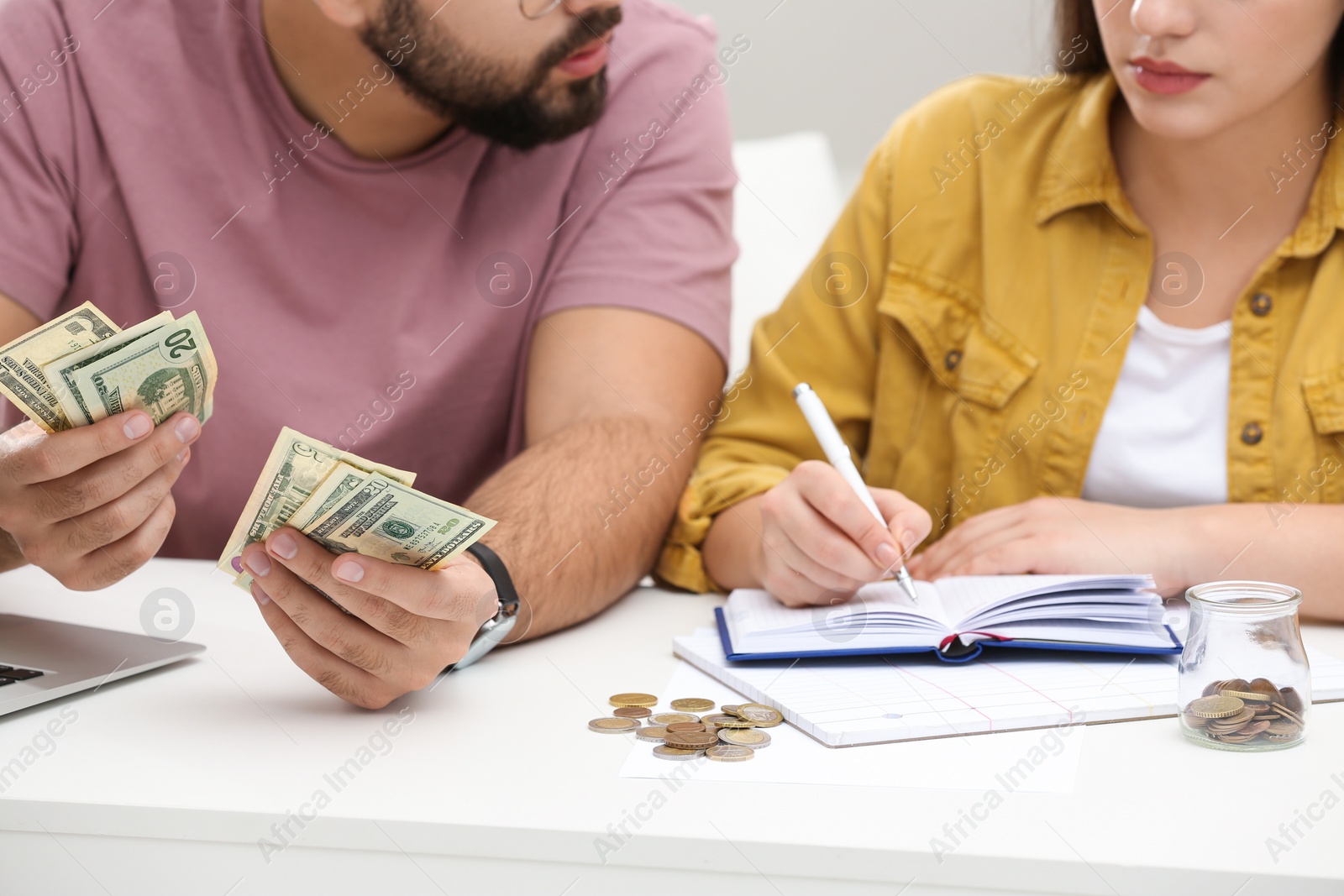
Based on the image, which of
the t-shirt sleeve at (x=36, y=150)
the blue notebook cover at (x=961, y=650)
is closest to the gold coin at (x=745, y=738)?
the blue notebook cover at (x=961, y=650)

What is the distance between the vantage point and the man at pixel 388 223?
136 centimetres

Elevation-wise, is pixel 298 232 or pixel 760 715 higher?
pixel 298 232

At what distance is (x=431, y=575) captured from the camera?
2.87ft

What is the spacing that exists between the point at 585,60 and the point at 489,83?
4.5 inches

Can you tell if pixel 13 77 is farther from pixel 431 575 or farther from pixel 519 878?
pixel 519 878

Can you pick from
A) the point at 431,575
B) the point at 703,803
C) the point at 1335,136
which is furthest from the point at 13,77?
the point at 1335,136

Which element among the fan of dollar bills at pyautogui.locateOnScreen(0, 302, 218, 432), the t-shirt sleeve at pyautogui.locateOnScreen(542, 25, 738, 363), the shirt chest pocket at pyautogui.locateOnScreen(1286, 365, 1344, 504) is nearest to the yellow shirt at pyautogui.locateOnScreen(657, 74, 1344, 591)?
the shirt chest pocket at pyautogui.locateOnScreen(1286, 365, 1344, 504)

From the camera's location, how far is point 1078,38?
140cm

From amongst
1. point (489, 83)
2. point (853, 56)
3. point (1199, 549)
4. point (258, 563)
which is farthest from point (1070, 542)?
point (853, 56)

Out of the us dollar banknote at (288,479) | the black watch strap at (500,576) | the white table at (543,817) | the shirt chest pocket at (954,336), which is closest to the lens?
the white table at (543,817)

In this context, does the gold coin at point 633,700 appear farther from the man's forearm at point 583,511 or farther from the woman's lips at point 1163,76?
the woman's lips at point 1163,76

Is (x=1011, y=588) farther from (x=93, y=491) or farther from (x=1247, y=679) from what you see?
(x=93, y=491)

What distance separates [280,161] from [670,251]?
1.54 feet

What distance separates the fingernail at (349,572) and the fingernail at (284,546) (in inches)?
1.3
